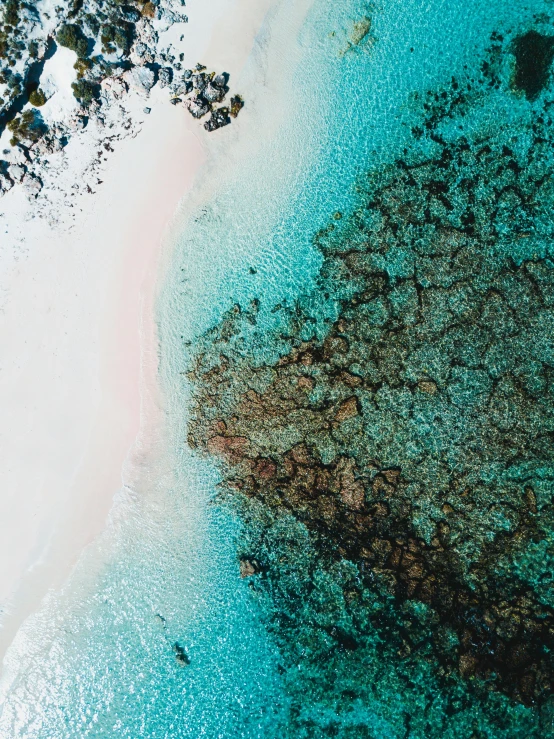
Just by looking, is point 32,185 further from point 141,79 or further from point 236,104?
point 236,104

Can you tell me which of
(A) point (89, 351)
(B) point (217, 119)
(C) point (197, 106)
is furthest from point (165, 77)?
(A) point (89, 351)

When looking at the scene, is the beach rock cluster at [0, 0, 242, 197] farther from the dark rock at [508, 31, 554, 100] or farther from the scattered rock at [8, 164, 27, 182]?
the dark rock at [508, 31, 554, 100]

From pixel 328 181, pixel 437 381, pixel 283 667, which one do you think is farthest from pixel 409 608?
pixel 328 181

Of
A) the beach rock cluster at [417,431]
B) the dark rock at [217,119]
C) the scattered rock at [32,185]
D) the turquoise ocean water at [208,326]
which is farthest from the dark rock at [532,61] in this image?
the scattered rock at [32,185]

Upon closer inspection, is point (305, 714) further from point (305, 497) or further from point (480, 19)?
point (480, 19)

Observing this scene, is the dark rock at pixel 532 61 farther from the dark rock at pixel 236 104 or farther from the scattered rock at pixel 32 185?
the scattered rock at pixel 32 185

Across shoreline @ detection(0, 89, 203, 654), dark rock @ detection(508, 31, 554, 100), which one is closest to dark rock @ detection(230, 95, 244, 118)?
shoreline @ detection(0, 89, 203, 654)
